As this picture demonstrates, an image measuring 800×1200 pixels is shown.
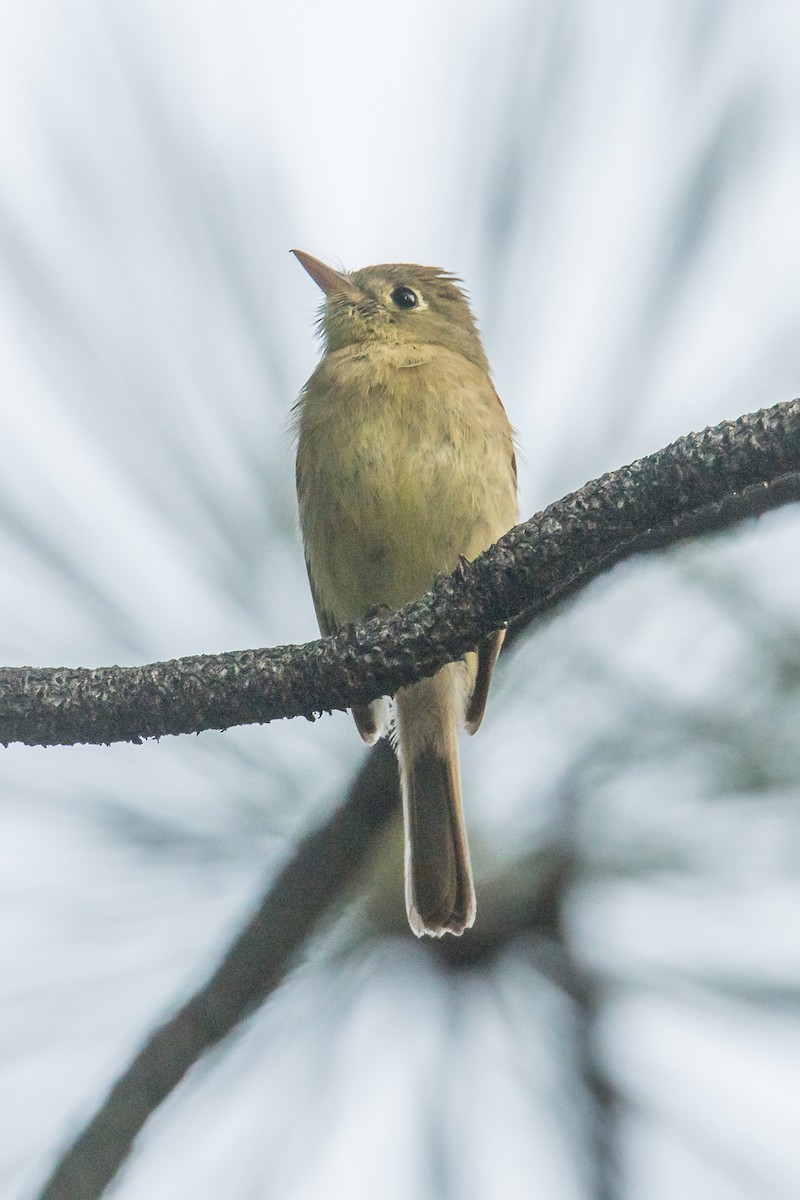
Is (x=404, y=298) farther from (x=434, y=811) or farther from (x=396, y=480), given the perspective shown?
(x=434, y=811)

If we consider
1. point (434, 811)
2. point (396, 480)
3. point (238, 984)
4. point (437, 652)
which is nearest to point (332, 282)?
point (396, 480)

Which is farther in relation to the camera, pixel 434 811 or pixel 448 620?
pixel 434 811

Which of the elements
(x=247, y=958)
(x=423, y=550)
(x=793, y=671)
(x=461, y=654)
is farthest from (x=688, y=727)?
(x=423, y=550)

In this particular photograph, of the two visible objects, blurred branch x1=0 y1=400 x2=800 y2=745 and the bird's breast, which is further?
the bird's breast

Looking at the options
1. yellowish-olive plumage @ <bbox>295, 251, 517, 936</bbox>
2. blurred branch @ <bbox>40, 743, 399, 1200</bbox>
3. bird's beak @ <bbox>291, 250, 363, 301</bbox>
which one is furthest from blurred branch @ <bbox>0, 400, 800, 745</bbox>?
bird's beak @ <bbox>291, 250, 363, 301</bbox>

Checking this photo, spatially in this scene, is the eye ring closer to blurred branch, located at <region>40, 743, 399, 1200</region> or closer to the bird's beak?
the bird's beak

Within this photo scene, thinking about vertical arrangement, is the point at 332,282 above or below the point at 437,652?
above

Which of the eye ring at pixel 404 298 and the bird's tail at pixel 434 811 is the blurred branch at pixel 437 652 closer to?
the bird's tail at pixel 434 811

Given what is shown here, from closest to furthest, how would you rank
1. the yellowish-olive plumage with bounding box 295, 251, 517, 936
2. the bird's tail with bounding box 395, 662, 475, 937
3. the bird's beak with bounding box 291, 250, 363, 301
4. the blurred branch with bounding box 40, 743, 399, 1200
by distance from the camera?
1. the blurred branch with bounding box 40, 743, 399, 1200
2. the bird's tail with bounding box 395, 662, 475, 937
3. the yellowish-olive plumage with bounding box 295, 251, 517, 936
4. the bird's beak with bounding box 291, 250, 363, 301

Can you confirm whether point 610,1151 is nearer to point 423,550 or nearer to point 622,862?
point 622,862
